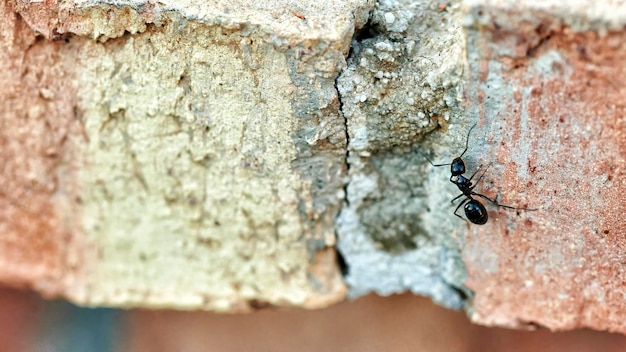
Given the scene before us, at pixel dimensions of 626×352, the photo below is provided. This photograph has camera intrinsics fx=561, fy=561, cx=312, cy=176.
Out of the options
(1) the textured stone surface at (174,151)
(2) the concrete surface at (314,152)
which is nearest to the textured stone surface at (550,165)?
(2) the concrete surface at (314,152)

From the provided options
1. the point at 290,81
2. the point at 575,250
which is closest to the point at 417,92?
the point at 290,81

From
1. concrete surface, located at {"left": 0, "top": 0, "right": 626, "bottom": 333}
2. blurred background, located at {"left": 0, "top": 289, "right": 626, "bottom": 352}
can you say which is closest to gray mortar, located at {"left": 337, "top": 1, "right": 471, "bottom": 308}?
concrete surface, located at {"left": 0, "top": 0, "right": 626, "bottom": 333}

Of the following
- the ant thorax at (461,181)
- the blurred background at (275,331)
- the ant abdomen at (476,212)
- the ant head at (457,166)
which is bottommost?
the blurred background at (275,331)

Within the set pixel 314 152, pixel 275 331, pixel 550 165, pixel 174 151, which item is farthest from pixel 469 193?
pixel 275 331

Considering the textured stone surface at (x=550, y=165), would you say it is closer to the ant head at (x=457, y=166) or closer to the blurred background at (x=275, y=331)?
the ant head at (x=457, y=166)

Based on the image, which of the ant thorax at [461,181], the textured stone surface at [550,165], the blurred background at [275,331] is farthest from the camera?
the blurred background at [275,331]

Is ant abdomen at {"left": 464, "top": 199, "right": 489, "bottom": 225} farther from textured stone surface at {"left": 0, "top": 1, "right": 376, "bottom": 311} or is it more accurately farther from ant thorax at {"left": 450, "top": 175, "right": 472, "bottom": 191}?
textured stone surface at {"left": 0, "top": 1, "right": 376, "bottom": 311}
